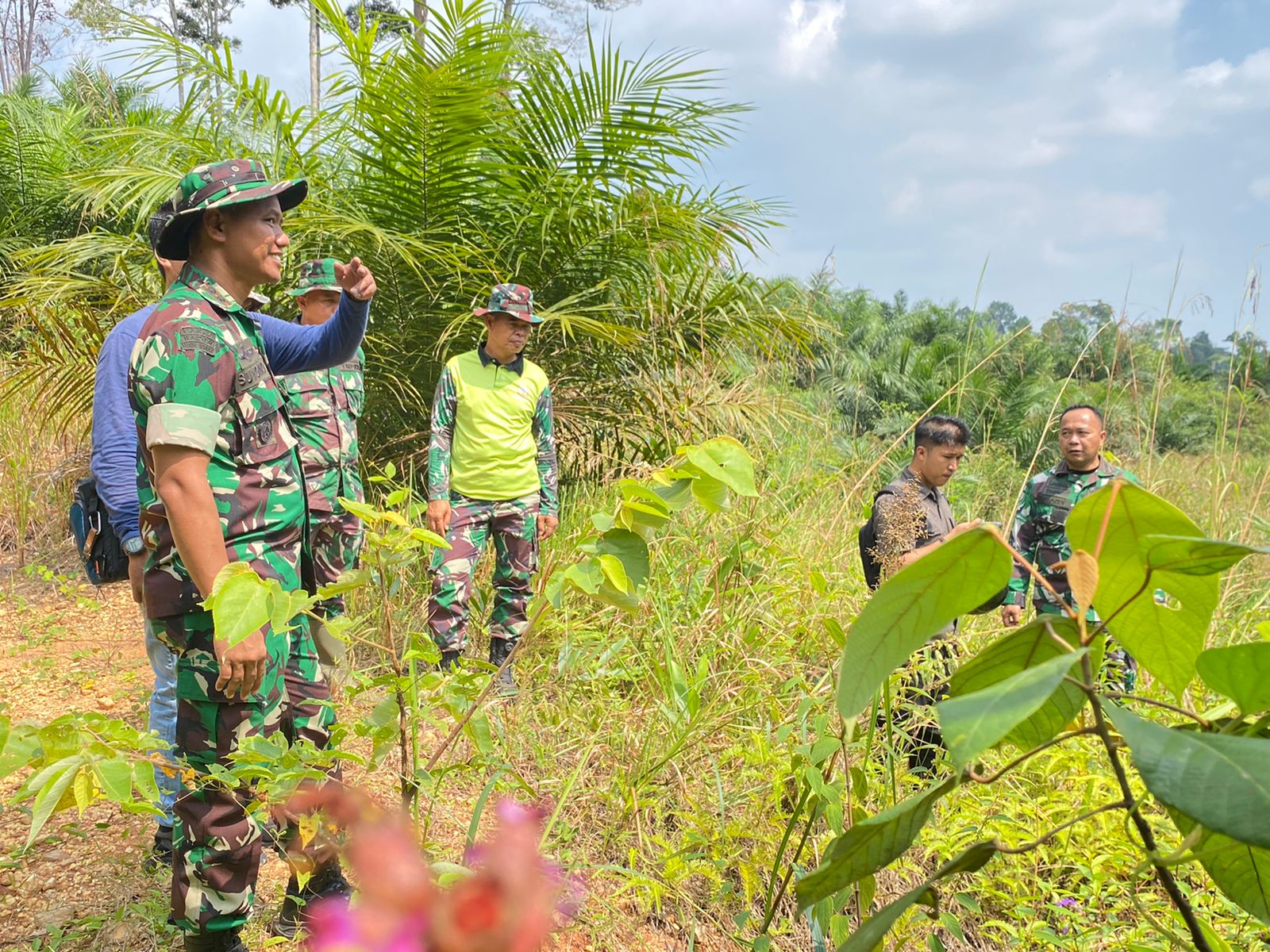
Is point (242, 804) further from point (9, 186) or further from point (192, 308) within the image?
point (9, 186)

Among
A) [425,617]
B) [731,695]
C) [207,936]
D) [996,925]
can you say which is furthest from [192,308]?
[425,617]

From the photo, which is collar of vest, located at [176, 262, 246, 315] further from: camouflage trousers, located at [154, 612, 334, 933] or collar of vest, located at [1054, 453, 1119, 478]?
collar of vest, located at [1054, 453, 1119, 478]

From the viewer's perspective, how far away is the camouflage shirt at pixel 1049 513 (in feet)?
10.6

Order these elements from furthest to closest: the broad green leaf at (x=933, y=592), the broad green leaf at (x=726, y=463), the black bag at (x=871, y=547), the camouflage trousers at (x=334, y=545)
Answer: the camouflage trousers at (x=334, y=545) → the black bag at (x=871, y=547) → the broad green leaf at (x=726, y=463) → the broad green leaf at (x=933, y=592)

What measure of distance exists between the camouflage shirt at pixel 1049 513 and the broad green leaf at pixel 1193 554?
2.99m

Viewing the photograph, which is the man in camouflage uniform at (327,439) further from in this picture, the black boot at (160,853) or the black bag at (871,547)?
the black bag at (871,547)

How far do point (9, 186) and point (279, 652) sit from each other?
8.40 metres

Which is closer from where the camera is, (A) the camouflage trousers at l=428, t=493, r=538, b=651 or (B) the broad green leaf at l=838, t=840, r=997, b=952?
(B) the broad green leaf at l=838, t=840, r=997, b=952

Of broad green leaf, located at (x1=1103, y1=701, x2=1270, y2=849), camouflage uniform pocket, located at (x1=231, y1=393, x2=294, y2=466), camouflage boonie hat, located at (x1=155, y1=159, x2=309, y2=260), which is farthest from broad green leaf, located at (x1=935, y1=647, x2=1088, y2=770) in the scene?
camouflage boonie hat, located at (x1=155, y1=159, x2=309, y2=260)

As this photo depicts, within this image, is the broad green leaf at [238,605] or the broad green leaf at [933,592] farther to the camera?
the broad green leaf at [238,605]

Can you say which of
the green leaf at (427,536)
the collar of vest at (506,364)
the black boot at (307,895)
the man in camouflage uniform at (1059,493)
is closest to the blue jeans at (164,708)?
the black boot at (307,895)

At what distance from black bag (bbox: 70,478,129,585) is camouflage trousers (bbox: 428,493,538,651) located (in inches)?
48.4

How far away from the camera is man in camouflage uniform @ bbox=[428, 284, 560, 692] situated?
337 centimetres

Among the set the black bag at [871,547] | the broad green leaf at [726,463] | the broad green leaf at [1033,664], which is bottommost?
the black bag at [871,547]
